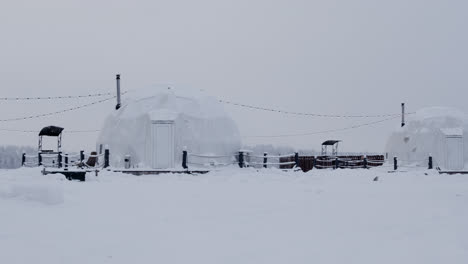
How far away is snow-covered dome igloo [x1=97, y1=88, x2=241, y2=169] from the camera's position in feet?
75.2

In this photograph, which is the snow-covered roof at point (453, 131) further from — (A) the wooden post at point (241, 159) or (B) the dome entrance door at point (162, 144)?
(B) the dome entrance door at point (162, 144)

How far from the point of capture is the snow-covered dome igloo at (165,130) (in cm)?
2292

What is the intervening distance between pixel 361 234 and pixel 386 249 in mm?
840

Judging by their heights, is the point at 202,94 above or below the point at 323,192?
above

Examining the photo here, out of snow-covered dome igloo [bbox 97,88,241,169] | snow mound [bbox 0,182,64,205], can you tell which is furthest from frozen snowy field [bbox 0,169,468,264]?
snow-covered dome igloo [bbox 97,88,241,169]

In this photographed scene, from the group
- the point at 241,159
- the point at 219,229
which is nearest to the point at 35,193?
the point at 219,229

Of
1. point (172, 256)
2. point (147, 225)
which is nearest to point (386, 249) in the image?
point (172, 256)

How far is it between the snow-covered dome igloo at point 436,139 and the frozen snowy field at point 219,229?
2136cm

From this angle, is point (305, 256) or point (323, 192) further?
point (323, 192)

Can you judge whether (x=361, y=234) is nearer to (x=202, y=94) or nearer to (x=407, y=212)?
(x=407, y=212)

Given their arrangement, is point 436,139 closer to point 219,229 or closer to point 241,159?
point 241,159

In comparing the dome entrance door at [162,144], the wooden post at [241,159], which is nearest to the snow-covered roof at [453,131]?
the wooden post at [241,159]

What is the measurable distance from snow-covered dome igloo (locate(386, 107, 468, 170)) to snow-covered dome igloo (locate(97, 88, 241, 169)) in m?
12.8

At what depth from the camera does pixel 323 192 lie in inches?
481
